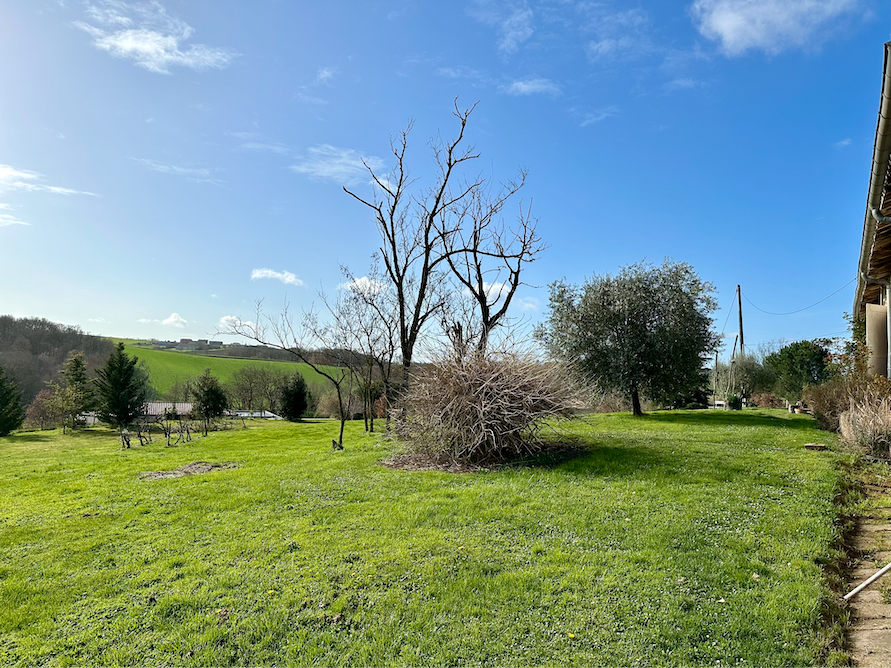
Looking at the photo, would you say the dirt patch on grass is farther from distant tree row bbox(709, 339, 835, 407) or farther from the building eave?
distant tree row bbox(709, 339, 835, 407)

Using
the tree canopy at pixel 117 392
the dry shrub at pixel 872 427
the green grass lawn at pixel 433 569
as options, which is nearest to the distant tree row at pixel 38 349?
the tree canopy at pixel 117 392

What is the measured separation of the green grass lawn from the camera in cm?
318

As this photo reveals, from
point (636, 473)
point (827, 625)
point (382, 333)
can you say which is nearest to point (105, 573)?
point (827, 625)

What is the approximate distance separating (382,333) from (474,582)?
13706mm

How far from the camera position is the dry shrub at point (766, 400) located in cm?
2947

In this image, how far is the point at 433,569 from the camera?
408 centimetres

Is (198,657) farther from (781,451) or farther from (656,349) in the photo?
(656,349)

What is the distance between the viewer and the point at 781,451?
30.4 ft

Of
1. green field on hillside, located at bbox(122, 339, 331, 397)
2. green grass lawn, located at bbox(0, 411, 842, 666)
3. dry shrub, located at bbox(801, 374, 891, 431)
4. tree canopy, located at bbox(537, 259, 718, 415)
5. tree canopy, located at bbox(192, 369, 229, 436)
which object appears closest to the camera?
green grass lawn, located at bbox(0, 411, 842, 666)

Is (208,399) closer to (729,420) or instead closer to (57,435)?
(57,435)

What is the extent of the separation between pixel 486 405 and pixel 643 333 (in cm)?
1039

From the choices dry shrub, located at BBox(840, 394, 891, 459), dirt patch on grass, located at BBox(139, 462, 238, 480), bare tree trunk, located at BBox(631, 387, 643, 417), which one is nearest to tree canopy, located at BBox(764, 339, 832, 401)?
bare tree trunk, located at BBox(631, 387, 643, 417)

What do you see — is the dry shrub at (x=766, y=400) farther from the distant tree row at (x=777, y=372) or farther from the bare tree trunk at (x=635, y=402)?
the bare tree trunk at (x=635, y=402)

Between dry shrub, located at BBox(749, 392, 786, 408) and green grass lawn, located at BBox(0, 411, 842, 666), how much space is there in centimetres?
2586
